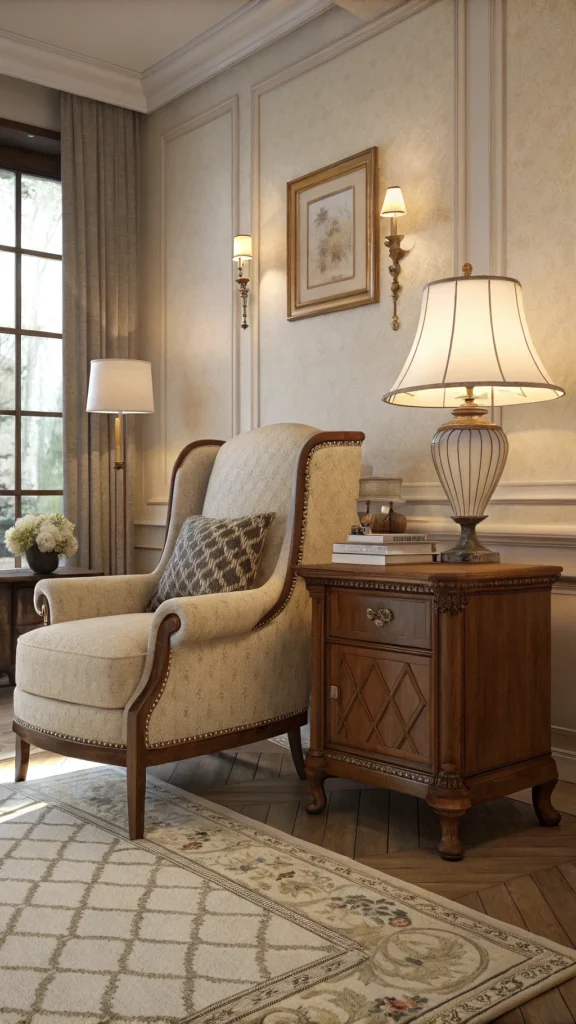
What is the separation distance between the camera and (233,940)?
179 cm

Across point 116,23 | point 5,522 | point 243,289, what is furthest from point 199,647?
point 116,23

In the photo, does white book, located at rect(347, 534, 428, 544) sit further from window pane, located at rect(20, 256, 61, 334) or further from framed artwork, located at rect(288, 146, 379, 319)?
window pane, located at rect(20, 256, 61, 334)

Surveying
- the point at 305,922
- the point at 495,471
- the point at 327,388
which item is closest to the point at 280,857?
the point at 305,922

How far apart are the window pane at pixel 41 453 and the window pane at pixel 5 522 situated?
123mm

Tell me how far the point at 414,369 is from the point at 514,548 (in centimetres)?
77

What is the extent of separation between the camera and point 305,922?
1.86 m

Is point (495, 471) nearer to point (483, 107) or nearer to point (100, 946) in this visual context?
point (483, 107)

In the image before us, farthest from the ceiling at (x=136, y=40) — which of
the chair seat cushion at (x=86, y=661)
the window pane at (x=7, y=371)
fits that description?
the chair seat cushion at (x=86, y=661)

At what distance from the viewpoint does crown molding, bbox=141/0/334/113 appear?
3.78 meters

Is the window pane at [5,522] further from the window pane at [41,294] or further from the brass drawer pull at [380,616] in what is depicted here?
the brass drawer pull at [380,616]

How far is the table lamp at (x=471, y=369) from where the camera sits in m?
2.41

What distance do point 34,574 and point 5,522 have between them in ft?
2.19

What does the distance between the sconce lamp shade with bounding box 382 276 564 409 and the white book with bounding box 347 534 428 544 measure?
0.40 meters

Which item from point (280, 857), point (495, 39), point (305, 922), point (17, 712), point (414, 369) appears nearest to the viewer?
point (305, 922)
